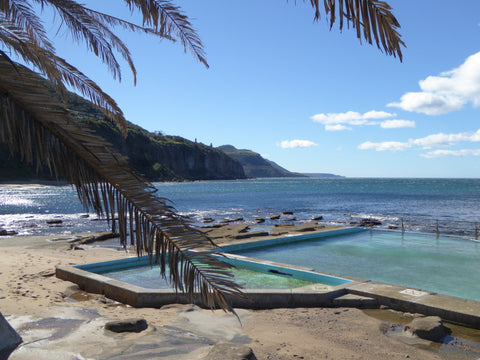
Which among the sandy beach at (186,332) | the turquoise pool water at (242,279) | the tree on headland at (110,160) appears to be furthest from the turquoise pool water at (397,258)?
the tree on headland at (110,160)

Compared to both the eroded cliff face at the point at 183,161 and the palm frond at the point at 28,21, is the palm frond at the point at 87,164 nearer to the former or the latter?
the palm frond at the point at 28,21

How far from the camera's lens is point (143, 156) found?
108m

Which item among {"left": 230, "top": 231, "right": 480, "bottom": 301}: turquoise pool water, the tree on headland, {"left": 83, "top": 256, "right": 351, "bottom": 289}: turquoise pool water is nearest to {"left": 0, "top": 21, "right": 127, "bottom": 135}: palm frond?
the tree on headland

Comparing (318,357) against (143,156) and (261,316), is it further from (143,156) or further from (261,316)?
(143,156)

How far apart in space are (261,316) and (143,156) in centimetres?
10363

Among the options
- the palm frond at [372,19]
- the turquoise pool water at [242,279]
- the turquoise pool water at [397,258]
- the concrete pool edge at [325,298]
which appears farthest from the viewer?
the turquoise pool water at [397,258]

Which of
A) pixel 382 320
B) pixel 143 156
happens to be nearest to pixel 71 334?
pixel 382 320

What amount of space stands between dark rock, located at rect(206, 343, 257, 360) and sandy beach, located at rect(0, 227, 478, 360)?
3 centimetres

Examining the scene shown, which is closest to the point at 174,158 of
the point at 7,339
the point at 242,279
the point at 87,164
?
the point at 242,279

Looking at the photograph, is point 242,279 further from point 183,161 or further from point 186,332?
point 183,161

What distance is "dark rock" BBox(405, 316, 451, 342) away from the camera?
652 cm

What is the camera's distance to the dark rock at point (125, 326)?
5840mm

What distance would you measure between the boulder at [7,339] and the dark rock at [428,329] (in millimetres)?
5905

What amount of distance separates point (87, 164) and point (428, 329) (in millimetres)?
5999
